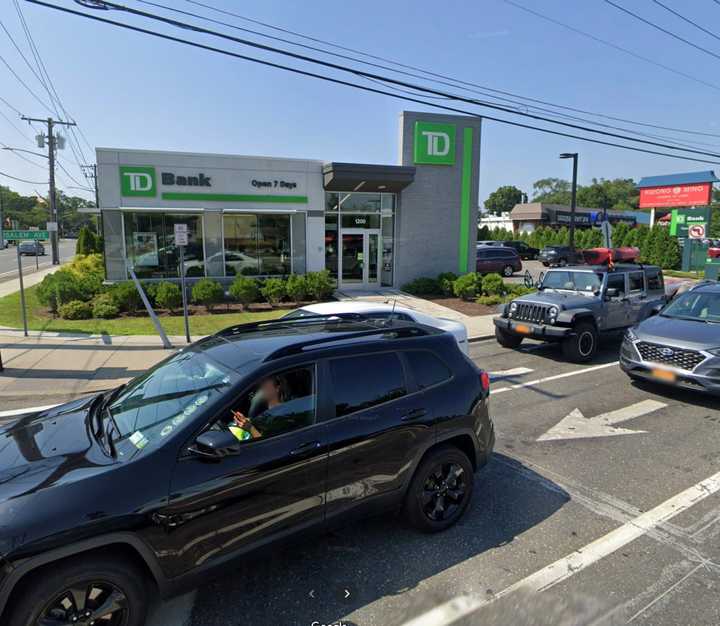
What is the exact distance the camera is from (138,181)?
16.4 m

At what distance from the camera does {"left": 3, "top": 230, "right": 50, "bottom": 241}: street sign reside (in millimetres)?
10473

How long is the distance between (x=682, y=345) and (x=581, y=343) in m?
2.62

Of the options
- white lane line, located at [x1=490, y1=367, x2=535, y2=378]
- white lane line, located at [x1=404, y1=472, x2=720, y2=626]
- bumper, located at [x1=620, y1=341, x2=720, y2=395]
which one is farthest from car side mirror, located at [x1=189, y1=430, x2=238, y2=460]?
white lane line, located at [x1=490, y1=367, x2=535, y2=378]

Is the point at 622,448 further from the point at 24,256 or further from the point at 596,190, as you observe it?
the point at 596,190

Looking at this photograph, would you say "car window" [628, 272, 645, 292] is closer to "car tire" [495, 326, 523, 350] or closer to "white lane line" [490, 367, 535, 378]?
"car tire" [495, 326, 523, 350]

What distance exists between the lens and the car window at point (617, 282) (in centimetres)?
1011

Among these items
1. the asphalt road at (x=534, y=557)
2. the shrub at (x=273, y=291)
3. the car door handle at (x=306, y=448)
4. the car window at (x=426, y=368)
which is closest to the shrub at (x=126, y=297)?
the shrub at (x=273, y=291)

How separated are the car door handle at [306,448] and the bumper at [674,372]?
5.70 meters

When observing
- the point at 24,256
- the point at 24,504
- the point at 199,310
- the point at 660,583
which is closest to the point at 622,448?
the point at 660,583

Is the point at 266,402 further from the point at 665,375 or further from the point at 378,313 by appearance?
the point at 665,375

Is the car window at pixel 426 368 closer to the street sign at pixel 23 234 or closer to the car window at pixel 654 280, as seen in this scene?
the car window at pixel 654 280

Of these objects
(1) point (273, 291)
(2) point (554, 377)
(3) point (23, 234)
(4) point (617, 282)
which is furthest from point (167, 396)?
(1) point (273, 291)

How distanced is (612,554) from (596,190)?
393ft

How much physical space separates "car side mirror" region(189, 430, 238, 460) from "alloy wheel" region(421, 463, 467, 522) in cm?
165
